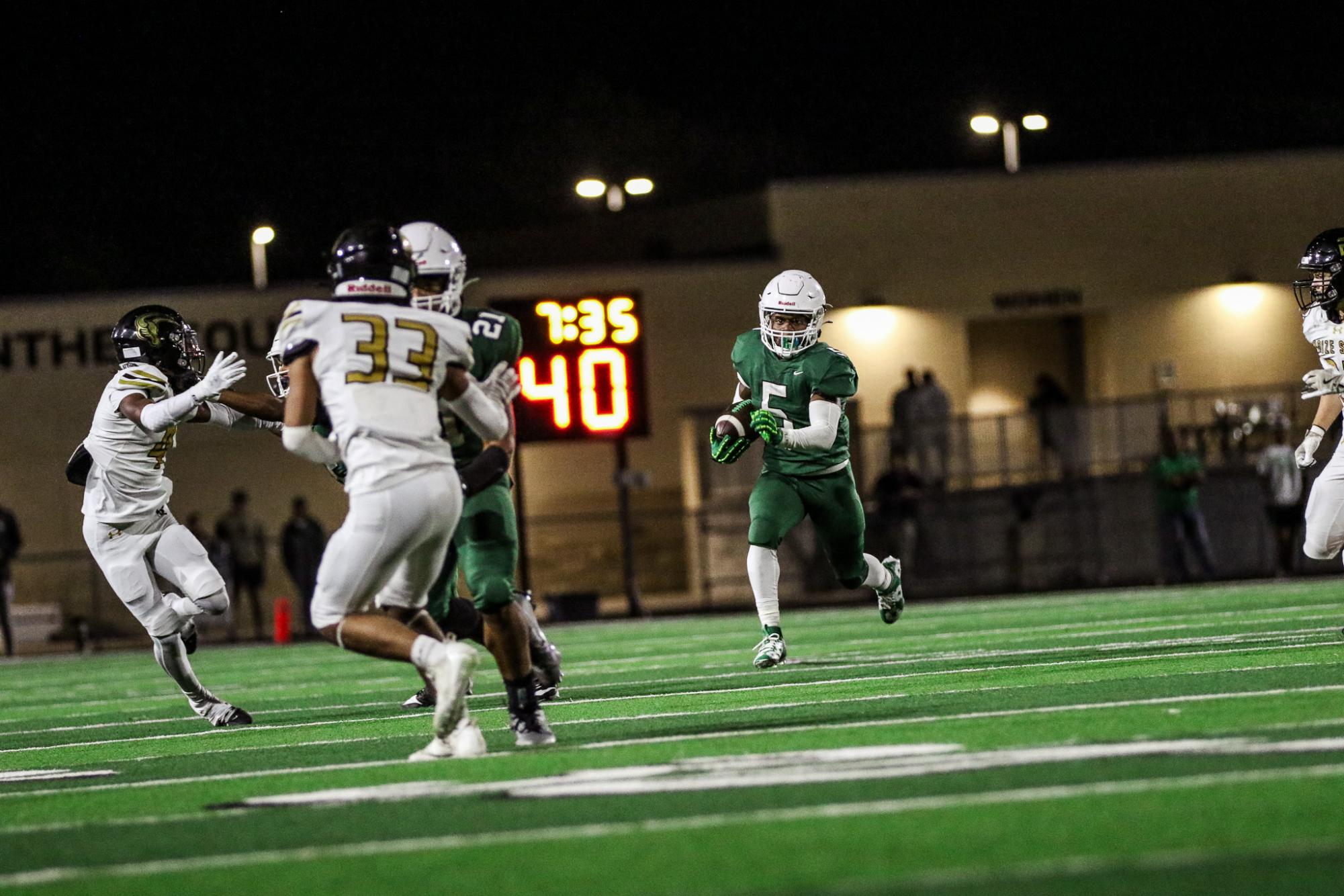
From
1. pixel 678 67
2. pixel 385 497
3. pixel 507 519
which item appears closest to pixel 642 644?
pixel 507 519

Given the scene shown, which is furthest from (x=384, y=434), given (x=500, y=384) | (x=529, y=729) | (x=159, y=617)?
(x=159, y=617)

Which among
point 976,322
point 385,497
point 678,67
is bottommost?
point 385,497

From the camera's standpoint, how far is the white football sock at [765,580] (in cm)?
905

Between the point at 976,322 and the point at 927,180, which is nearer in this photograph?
the point at 927,180

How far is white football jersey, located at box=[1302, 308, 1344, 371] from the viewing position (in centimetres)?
926

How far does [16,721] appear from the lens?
996cm

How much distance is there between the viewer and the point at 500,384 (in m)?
6.64

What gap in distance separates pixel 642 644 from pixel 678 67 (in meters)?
24.5

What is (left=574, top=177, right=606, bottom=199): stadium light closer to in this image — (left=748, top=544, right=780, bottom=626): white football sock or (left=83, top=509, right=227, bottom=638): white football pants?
(left=748, top=544, right=780, bottom=626): white football sock

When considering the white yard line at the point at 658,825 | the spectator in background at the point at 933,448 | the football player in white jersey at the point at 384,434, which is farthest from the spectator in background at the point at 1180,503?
the white yard line at the point at 658,825

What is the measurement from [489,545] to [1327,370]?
179 inches

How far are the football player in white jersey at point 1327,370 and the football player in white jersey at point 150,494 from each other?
4.70 meters

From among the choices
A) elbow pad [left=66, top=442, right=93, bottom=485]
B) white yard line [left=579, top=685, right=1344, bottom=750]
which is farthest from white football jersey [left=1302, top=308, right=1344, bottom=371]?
elbow pad [left=66, top=442, right=93, bottom=485]

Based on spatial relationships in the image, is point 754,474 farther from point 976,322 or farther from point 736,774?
point 736,774
